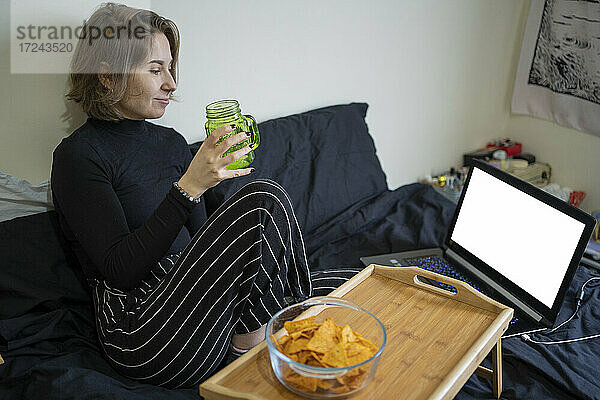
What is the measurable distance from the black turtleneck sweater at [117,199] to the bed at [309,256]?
0.36 ft

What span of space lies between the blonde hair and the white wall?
Answer: 6.0 inches

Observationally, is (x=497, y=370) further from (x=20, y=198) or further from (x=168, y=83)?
(x=20, y=198)

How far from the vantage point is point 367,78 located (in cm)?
244

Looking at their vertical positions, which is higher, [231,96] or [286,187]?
[231,96]

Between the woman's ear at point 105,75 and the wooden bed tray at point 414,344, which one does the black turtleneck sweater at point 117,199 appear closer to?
the woman's ear at point 105,75

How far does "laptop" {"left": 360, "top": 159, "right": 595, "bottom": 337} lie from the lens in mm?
1521

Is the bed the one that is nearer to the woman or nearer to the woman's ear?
the woman

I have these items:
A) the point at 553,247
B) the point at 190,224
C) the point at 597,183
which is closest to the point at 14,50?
the point at 190,224

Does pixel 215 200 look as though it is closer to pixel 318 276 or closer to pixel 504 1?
pixel 318 276

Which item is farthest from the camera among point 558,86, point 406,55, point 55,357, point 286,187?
point 558,86

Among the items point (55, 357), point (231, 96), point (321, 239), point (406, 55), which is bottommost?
point (55, 357)

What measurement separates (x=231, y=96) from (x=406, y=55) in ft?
2.89

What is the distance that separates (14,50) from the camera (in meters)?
1.54

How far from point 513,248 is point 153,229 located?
98 centimetres
